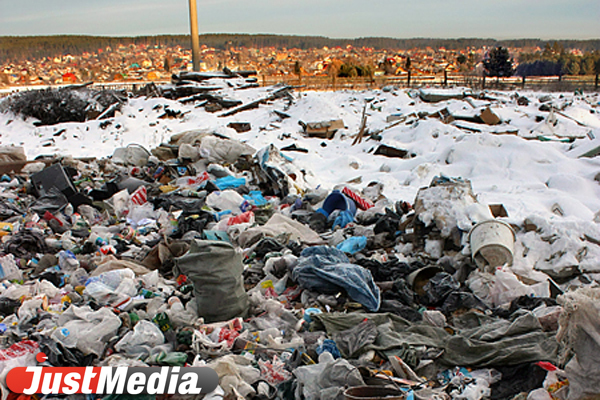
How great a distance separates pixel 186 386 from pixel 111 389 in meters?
0.46

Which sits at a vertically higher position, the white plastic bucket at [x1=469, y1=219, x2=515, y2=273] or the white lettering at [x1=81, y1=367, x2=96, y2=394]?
the white plastic bucket at [x1=469, y1=219, x2=515, y2=273]

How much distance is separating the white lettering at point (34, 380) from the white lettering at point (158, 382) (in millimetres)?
657

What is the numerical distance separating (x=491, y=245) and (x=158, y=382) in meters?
3.03

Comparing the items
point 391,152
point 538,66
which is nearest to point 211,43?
point 538,66

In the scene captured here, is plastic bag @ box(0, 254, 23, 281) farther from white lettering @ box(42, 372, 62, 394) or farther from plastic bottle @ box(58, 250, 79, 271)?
white lettering @ box(42, 372, 62, 394)

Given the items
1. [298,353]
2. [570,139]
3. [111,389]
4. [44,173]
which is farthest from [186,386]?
[570,139]

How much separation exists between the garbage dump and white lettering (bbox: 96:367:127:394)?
73mm

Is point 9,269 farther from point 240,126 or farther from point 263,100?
point 263,100

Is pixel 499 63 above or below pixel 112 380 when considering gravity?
above

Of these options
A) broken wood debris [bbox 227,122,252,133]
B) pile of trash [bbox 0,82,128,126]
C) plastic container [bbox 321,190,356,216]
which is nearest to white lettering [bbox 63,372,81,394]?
plastic container [bbox 321,190,356,216]

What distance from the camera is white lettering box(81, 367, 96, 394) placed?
267 centimetres

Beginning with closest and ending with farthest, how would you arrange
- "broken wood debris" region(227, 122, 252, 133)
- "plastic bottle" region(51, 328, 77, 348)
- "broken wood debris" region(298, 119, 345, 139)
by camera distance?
1. "plastic bottle" region(51, 328, 77, 348)
2. "broken wood debris" region(298, 119, 345, 139)
3. "broken wood debris" region(227, 122, 252, 133)

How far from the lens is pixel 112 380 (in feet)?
8.98

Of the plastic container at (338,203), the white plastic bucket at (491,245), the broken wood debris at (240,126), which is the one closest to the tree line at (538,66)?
the broken wood debris at (240,126)
